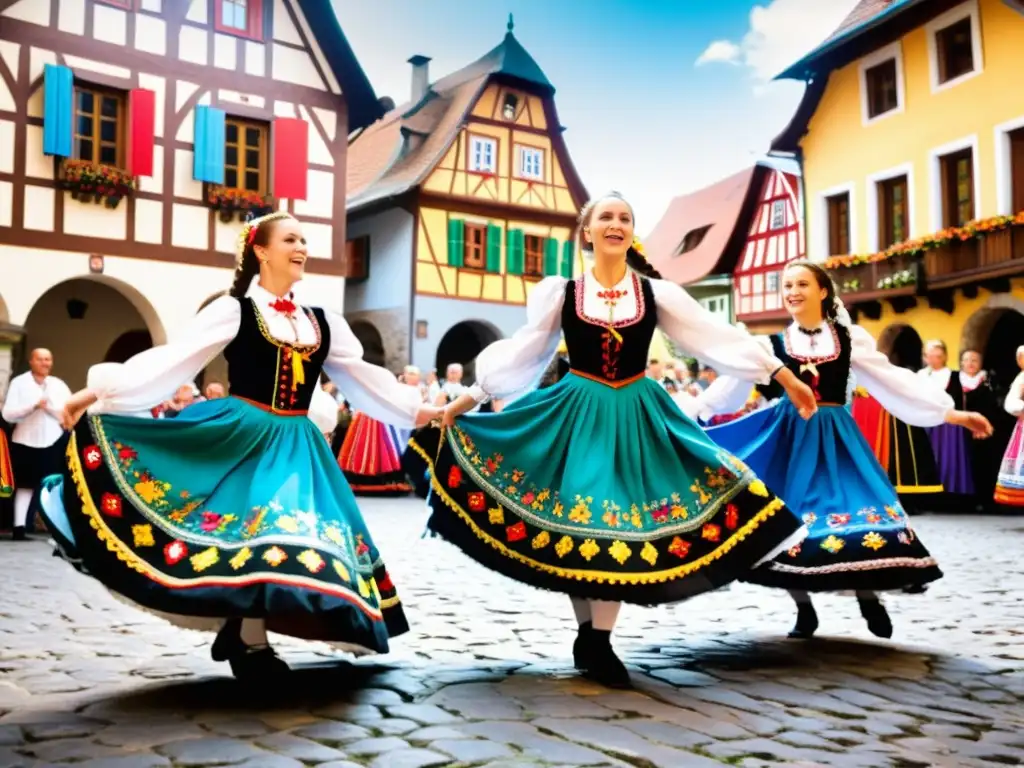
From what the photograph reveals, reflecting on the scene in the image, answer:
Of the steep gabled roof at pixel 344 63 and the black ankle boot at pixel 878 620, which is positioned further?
the steep gabled roof at pixel 344 63

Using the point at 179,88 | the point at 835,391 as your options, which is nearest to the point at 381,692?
the point at 835,391

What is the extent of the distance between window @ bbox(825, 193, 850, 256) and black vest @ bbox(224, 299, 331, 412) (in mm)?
19824

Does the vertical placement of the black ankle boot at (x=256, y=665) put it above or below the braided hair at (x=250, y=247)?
below

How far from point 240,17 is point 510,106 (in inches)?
316

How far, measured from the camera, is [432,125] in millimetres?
26266

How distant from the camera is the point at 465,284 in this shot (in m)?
25.3

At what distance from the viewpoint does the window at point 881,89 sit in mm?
20781

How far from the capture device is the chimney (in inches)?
1155

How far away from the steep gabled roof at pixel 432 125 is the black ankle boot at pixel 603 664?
21.0 metres

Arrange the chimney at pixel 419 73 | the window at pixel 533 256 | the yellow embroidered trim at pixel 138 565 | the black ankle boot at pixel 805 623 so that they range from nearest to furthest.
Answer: the yellow embroidered trim at pixel 138 565, the black ankle boot at pixel 805 623, the window at pixel 533 256, the chimney at pixel 419 73

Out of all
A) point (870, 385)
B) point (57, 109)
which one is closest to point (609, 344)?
point (870, 385)

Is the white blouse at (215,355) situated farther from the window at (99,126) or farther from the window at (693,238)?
the window at (693,238)

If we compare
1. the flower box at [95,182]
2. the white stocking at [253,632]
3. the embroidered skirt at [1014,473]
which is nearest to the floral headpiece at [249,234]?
the white stocking at [253,632]

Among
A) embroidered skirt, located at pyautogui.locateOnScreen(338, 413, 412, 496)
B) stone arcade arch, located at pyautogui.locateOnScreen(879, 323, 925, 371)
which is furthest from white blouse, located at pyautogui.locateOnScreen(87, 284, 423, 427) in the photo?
stone arcade arch, located at pyautogui.locateOnScreen(879, 323, 925, 371)
